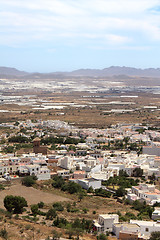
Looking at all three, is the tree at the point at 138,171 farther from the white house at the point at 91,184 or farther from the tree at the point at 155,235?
the tree at the point at 155,235

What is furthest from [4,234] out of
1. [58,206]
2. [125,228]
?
[58,206]

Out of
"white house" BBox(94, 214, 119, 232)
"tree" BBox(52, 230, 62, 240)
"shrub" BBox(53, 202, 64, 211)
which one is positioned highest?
"tree" BBox(52, 230, 62, 240)

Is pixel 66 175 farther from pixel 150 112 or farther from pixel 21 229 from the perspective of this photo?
pixel 150 112

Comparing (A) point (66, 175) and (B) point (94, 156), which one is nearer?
(A) point (66, 175)

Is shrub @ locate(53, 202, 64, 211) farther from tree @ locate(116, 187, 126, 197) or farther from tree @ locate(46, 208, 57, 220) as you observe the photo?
tree @ locate(116, 187, 126, 197)

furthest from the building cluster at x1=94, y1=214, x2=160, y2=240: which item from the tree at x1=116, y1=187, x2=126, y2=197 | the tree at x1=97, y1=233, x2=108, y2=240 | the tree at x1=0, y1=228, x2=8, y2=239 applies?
the tree at x1=116, y1=187, x2=126, y2=197

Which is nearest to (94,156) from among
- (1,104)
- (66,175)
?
(66,175)

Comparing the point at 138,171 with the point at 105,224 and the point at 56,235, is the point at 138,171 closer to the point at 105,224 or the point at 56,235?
the point at 105,224

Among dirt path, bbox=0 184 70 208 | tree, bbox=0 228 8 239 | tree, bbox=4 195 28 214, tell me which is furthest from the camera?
dirt path, bbox=0 184 70 208
